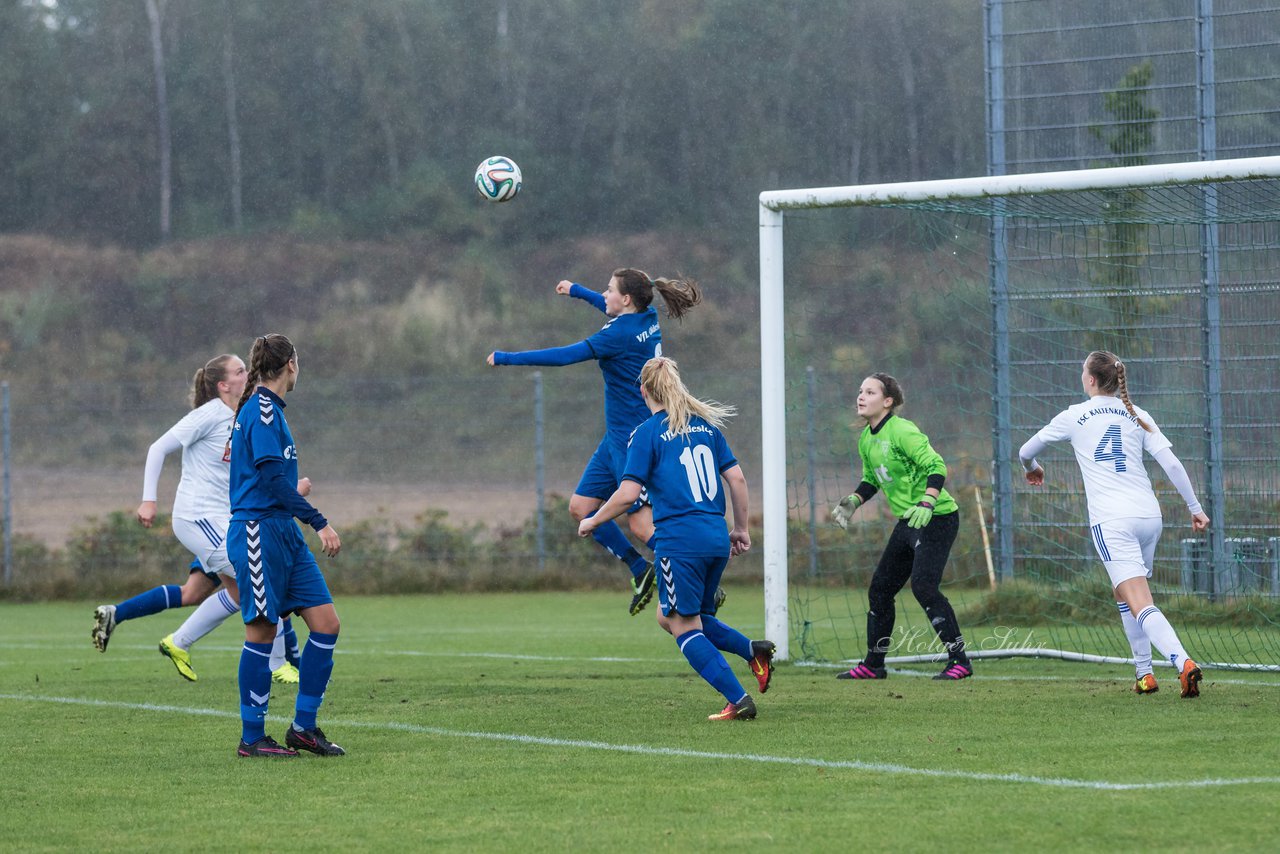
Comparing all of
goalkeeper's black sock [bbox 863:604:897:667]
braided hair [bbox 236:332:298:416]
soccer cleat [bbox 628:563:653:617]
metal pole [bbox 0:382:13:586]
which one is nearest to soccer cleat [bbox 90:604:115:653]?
soccer cleat [bbox 628:563:653:617]

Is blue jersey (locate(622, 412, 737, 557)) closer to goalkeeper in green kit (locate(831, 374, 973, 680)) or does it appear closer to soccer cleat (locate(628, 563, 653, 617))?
soccer cleat (locate(628, 563, 653, 617))

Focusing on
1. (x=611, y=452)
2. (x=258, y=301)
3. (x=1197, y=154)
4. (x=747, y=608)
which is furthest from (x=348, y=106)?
(x=611, y=452)

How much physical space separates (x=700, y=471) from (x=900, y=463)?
233 cm

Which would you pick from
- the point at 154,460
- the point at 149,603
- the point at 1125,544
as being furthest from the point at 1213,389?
the point at 149,603

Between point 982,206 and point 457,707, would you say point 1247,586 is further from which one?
point 457,707

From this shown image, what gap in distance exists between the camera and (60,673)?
36.3 ft

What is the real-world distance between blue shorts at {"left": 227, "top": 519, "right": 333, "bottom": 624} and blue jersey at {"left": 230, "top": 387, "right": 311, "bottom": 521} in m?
0.06

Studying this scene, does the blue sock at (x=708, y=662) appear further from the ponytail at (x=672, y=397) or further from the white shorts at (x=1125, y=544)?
the white shorts at (x=1125, y=544)

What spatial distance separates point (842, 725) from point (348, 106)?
38979mm

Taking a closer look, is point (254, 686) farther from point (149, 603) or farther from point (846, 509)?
point (846, 509)

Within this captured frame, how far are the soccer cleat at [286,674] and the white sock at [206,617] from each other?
52 centimetres

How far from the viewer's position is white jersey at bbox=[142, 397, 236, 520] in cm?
1020

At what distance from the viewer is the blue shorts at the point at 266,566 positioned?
7066 millimetres

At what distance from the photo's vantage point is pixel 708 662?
26.0ft
